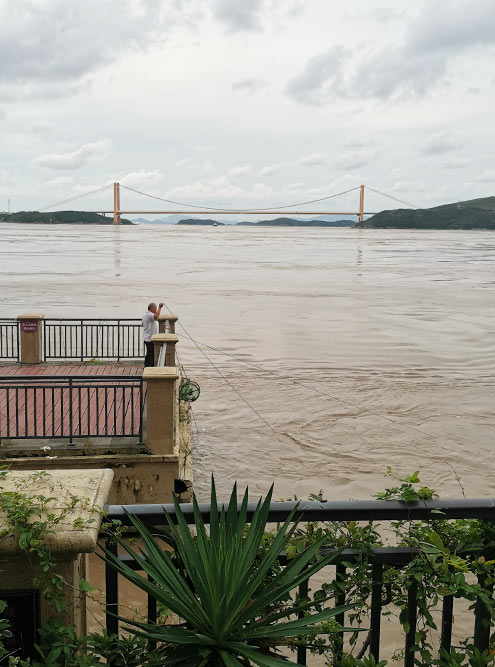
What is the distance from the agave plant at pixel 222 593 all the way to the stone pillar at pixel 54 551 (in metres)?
0.15

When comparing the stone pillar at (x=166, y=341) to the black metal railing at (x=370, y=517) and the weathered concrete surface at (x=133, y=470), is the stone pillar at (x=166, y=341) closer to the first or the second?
the weathered concrete surface at (x=133, y=470)

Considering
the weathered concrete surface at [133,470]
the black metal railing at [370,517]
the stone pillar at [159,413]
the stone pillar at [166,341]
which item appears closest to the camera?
the black metal railing at [370,517]

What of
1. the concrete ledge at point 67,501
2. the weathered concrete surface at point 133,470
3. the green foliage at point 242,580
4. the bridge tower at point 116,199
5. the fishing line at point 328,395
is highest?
the bridge tower at point 116,199

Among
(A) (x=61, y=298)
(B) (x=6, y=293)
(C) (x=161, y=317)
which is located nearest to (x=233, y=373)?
(C) (x=161, y=317)

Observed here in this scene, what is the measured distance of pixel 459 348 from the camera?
27125mm

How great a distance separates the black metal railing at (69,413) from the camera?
9.16 meters

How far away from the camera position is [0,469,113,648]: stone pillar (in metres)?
2.28

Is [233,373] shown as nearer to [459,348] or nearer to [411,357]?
[411,357]

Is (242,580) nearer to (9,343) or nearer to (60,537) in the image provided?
(60,537)

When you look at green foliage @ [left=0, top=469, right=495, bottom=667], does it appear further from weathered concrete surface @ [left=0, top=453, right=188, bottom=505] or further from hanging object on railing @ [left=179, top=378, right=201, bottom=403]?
hanging object on railing @ [left=179, top=378, right=201, bottom=403]

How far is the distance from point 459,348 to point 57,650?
26311 mm

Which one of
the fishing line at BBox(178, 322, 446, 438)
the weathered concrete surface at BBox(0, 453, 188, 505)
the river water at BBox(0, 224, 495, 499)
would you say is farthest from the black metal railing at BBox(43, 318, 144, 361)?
the weathered concrete surface at BBox(0, 453, 188, 505)

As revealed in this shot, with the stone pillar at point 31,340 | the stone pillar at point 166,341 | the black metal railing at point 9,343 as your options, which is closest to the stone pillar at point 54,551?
the stone pillar at point 166,341

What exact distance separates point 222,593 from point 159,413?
7.07 metres
